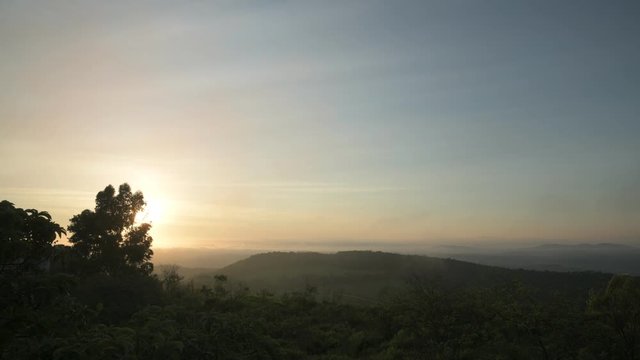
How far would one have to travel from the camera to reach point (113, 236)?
2962 centimetres

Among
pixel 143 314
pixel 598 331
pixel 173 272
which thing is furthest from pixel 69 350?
pixel 173 272

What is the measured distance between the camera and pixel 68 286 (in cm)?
534

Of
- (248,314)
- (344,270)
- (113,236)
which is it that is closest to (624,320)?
(248,314)

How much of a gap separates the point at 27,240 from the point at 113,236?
26463 millimetres

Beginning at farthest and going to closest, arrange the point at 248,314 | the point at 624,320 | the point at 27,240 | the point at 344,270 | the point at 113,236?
the point at 344,270 → the point at 113,236 → the point at 248,314 → the point at 624,320 → the point at 27,240

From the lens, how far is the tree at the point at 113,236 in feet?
95.1

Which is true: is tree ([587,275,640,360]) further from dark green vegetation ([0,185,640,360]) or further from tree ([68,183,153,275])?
tree ([68,183,153,275])

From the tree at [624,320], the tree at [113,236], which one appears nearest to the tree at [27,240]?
the tree at [624,320]

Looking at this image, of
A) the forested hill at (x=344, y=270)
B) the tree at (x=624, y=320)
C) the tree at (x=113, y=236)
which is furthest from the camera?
the forested hill at (x=344, y=270)

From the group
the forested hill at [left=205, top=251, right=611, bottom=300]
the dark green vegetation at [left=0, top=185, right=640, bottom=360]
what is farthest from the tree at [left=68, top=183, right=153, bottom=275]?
the forested hill at [left=205, top=251, right=611, bottom=300]

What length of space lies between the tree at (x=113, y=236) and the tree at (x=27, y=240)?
25.6 metres

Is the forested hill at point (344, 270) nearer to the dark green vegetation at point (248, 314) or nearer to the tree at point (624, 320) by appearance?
the dark green vegetation at point (248, 314)

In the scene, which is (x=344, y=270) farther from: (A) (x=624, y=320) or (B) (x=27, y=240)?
(B) (x=27, y=240)

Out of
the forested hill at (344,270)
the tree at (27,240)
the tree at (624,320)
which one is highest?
the tree at (27,240)
